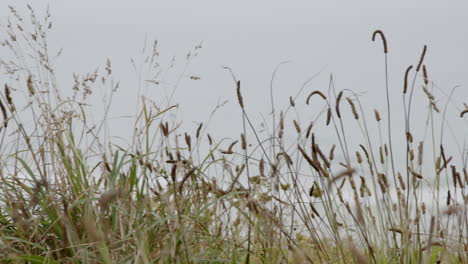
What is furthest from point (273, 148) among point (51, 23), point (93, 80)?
point (51, 23)

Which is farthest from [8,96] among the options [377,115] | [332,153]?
[377,115]

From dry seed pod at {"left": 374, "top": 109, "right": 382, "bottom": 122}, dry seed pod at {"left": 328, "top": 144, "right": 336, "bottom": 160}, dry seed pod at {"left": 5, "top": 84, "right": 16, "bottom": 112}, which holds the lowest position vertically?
dry seed pod at {"left": 328, "top": 144, "right": 336, "bottom": 160}

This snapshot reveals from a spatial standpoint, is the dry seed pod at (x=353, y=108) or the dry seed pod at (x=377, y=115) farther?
the dry seed pod at (x=377, y=115)

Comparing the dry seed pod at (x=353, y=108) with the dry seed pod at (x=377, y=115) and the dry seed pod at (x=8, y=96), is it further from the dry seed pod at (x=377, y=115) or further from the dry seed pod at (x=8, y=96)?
the dry seed pod at (x=8, y=96)

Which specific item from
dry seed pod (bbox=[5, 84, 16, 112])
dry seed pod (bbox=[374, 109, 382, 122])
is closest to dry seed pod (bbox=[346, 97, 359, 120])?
dry seed pod (bbox=[374, 109, 382, 122])

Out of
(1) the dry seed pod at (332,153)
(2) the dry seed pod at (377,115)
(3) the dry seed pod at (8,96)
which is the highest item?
(3) the dry seed pod at (8,96)

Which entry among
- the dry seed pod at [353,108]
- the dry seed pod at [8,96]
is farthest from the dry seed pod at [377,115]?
the dry seed pod at [8,96]

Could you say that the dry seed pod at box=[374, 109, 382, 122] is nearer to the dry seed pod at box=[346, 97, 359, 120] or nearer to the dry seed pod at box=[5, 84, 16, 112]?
the dry seed pod at box=[346, 97, 359, 120]

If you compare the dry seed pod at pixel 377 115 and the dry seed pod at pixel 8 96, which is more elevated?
the dry seed pod at pixel 8 96

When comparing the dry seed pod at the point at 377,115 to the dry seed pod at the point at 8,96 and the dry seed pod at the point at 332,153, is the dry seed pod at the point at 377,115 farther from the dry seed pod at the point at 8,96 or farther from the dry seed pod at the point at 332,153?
the dry seed pod at the point at 8,96

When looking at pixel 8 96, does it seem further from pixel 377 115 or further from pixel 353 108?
pixel 377 115

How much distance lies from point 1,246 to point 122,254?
0.39 metres

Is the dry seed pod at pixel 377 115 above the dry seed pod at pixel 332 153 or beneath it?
above

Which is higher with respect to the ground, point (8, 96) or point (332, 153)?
point (8, 96)
